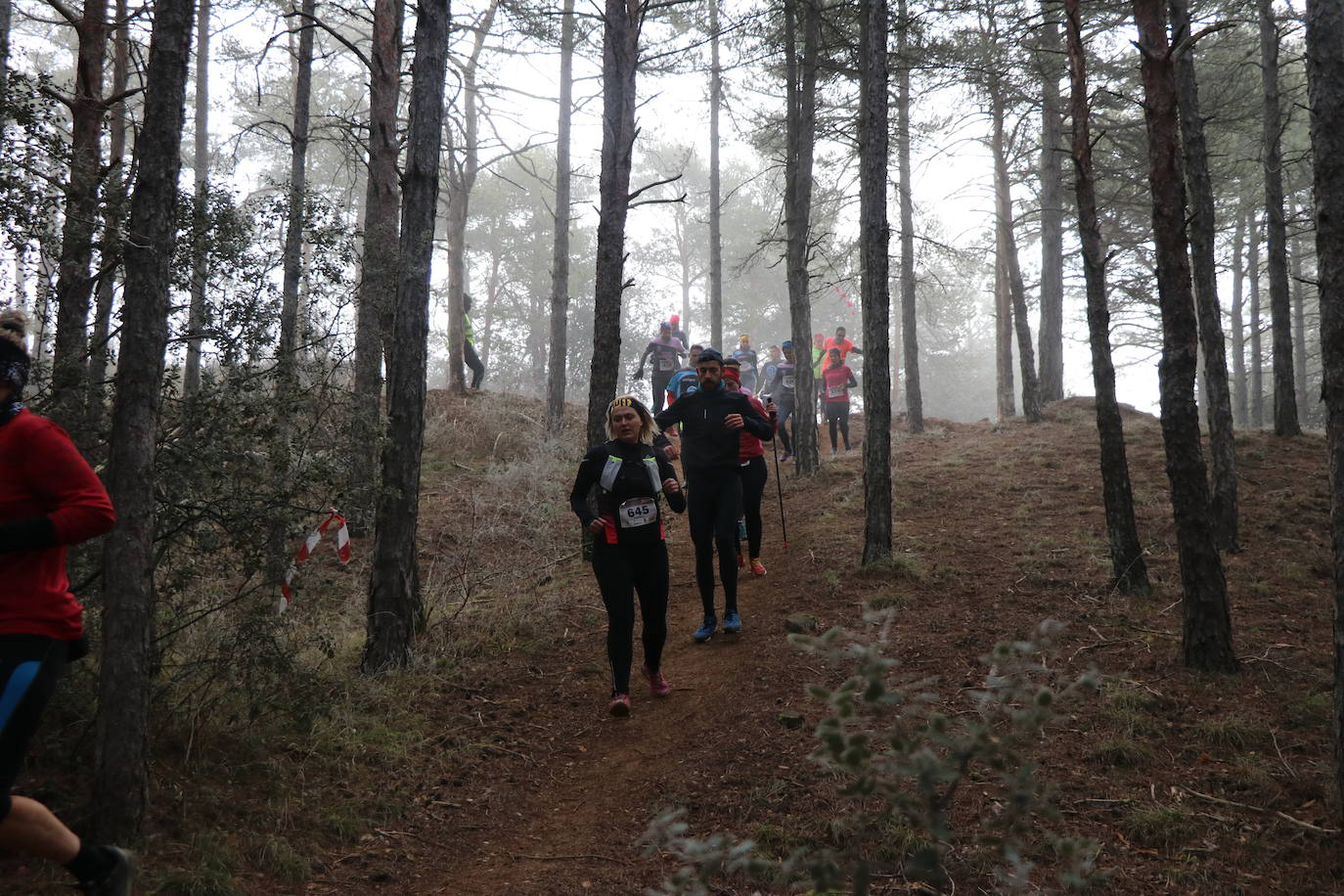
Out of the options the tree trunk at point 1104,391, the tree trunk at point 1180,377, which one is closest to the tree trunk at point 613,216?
the tree trunk at point 1104,391

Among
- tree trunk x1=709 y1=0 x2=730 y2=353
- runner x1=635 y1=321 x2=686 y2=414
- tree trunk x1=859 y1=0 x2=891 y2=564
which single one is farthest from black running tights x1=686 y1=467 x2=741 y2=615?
tree trunk x1=709 y1=0 x2=730 y2=353

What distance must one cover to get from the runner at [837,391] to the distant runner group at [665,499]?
6514 mm

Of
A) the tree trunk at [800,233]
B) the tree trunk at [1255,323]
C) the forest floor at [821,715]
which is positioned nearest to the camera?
the forest floor at [821,715]

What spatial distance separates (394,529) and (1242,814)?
5371 millimetres

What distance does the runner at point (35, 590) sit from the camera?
266 cm

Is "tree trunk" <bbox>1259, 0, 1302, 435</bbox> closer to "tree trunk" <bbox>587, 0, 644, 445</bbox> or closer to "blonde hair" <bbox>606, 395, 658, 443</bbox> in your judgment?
"tree trunk" <bbox>587, 0, 644, 445</bbox>

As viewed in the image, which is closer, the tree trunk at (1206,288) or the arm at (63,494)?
the arm at (63,494)

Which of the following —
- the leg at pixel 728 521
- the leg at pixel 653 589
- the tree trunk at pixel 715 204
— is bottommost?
the leg at pixel 653 589

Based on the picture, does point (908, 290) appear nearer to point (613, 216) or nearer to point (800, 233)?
point (800, 233)

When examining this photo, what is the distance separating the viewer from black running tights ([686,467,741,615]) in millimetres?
7152

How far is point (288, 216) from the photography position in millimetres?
5684

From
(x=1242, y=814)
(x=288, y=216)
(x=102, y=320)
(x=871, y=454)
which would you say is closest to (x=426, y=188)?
(x=288, y=216)

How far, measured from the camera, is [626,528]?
584 cm

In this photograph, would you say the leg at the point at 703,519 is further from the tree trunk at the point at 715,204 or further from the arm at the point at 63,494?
the tree trunk at the point at 715,204
